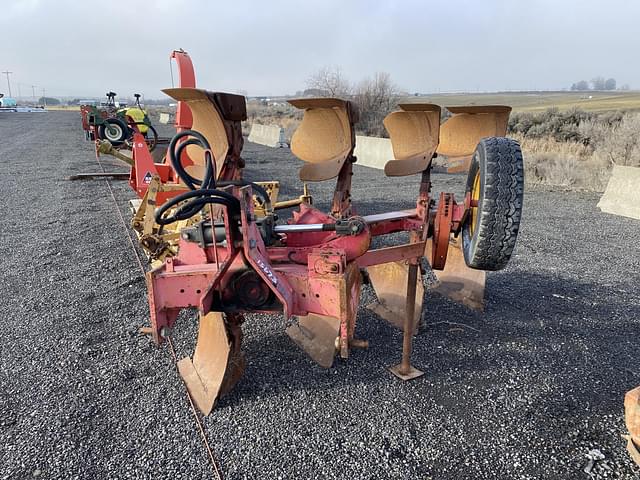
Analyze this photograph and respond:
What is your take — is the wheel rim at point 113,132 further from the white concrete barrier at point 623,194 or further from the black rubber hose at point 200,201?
the black rubber hose at point 200,201

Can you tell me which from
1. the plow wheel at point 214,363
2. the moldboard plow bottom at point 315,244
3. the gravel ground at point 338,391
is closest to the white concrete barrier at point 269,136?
the gravel ground at point 338,391

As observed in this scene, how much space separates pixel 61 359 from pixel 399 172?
290cm

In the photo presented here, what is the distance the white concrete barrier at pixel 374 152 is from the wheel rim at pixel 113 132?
8.02 m

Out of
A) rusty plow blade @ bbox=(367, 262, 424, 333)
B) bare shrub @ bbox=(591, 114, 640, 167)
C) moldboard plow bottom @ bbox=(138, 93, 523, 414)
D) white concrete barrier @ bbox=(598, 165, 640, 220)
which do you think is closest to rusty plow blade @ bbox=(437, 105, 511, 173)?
moldboard plow bottom @ bbox=(138, 93, 523, 414)

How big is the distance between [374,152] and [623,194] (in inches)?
312

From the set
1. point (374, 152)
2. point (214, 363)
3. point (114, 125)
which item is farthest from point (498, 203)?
point (114, 125)

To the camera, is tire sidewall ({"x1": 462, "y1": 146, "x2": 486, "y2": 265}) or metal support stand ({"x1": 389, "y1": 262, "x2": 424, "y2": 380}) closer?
tire sidewall ({"x1": 462, "y1": 146, "x2": 486, "y2": 265})

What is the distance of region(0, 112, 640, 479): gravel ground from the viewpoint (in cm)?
247

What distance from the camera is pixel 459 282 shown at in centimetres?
446

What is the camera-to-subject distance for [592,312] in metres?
4.18

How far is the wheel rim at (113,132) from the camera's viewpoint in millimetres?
15772

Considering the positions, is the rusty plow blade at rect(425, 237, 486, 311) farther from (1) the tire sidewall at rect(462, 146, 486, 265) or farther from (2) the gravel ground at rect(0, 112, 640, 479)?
(1) the tire sidewall at rect(462, 146, 486, 265)

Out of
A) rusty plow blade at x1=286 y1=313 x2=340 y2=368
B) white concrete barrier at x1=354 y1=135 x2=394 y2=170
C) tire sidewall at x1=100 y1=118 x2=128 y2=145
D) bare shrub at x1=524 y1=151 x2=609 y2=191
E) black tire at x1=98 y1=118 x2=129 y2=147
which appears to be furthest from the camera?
black tire at x1=98 y1=118 x2=129 y2=147

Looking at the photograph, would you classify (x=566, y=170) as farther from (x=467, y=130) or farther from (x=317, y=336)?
(x=317, y=336)
